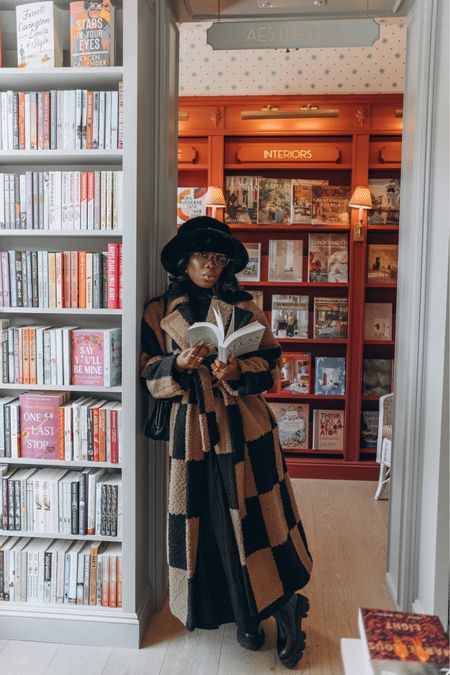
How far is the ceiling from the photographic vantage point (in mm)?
2335

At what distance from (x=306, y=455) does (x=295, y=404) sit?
371 mm

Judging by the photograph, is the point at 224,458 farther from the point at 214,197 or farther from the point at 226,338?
the point at 214,197

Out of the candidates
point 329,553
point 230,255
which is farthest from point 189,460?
point 329,553

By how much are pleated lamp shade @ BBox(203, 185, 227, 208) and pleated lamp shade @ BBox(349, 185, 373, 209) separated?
0.87m

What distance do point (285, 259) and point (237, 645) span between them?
2641 millimetres

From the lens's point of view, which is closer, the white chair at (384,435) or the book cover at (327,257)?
the white chair at (384,435)

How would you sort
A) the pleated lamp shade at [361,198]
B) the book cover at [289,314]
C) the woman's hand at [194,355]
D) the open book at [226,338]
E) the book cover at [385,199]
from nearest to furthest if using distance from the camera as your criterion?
1. the open book at [226,338]
2. the woman's hand at [194,355]
3. the pleated lamp shade at [361,198]
4. the book cover at [385,199]
5. the book cover at [289,314]

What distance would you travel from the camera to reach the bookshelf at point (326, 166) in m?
3.98

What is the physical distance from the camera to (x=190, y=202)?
168 inches

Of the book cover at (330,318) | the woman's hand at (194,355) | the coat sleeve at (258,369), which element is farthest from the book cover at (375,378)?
the woman's hand at (194,355)

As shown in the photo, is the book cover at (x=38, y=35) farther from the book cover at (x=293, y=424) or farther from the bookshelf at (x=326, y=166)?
the book cover at (x=293, y=424)

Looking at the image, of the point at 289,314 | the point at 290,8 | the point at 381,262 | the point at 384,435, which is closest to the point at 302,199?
the point at 381,262

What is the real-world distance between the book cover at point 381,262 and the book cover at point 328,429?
99 cm

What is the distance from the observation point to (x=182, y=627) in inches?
91.1
